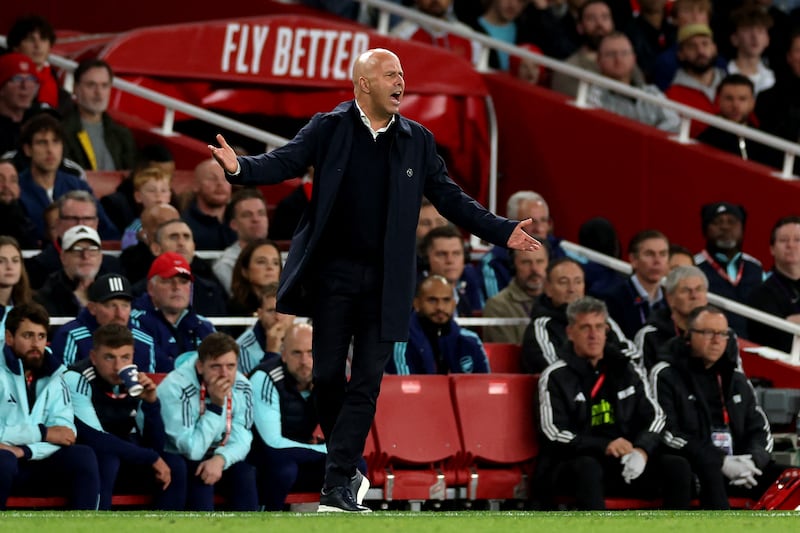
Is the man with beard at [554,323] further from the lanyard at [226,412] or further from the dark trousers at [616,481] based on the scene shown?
the lanyard at [226,412]

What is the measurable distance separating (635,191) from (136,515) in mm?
8724

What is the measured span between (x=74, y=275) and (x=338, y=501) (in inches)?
153

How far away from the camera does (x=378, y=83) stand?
27.7ft

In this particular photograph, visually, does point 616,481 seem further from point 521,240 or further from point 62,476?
point 521,240

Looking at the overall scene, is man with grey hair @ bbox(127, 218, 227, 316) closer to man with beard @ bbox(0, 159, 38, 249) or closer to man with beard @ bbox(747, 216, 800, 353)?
man with beard @ bbox(0, 159, 38, 249)

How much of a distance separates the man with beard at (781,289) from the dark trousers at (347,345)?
5.45 metres

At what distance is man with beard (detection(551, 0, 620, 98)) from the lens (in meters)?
16.8

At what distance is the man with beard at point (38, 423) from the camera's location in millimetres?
10328

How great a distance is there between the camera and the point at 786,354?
13055 millimetres

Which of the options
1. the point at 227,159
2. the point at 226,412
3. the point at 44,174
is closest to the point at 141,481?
the point at 226,412

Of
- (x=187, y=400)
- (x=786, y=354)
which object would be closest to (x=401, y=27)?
(x=786, y=354)

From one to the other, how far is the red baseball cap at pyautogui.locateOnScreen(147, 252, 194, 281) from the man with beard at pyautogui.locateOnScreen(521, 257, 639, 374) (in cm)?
211

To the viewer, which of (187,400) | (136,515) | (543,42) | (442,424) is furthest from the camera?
(543,42)

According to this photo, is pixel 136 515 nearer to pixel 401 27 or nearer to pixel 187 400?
pixel 187 400
